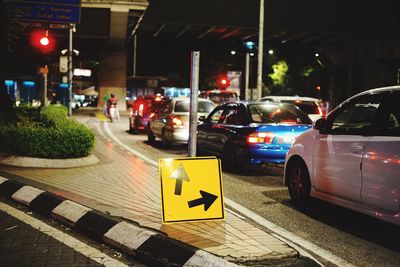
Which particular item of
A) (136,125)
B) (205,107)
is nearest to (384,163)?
(205,107)

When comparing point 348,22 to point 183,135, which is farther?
point 348,22

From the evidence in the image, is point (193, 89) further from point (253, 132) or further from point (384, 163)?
point (253, 132)

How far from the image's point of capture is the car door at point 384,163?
5699mm

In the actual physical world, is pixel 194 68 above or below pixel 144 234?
above

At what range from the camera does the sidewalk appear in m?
5.06

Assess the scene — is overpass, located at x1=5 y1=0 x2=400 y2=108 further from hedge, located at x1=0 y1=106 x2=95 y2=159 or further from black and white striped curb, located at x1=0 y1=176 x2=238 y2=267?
black and white striped curb, located at x1=0 y1=176 x2=238 y2=267

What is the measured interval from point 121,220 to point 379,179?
9.33 ft

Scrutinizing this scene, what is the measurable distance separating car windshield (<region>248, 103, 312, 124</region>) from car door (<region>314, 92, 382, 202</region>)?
3.52 metres

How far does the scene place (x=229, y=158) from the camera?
11.2 m

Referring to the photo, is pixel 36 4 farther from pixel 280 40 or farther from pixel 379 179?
pixel 280 40

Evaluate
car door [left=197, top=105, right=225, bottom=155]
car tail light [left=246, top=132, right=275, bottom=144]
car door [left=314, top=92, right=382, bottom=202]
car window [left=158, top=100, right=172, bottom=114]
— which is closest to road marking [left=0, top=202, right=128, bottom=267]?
car door [left=314, top=92, right=382, bottom=202]

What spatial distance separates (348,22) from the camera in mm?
42969

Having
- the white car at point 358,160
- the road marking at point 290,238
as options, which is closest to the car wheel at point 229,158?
the white car at point 358,160

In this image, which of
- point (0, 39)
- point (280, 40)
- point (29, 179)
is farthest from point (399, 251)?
point (280, 40)
